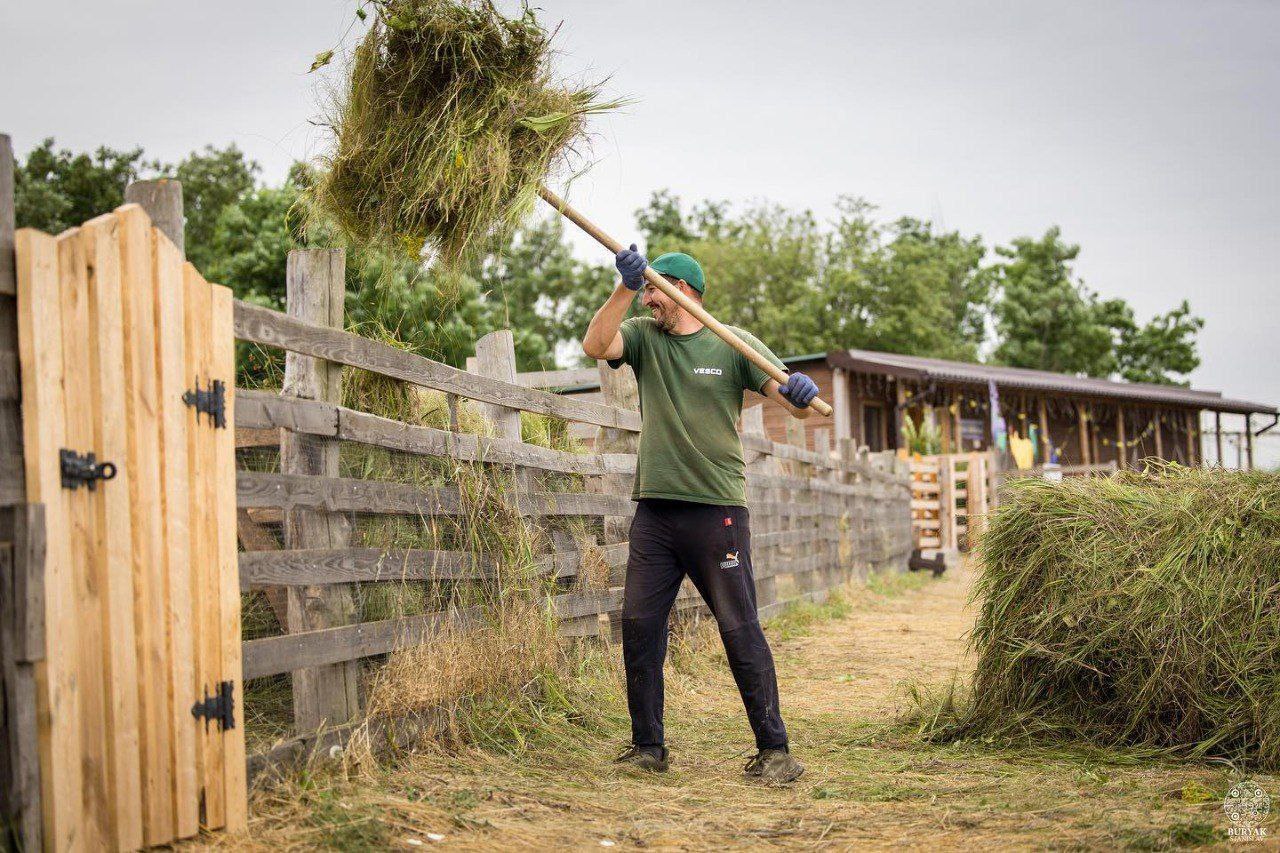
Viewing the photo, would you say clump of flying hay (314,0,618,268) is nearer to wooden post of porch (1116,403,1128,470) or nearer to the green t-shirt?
the green t-shirt

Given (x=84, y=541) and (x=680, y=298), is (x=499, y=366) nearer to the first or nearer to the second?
(x=680, y=298)

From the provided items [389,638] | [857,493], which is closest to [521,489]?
[389,638]

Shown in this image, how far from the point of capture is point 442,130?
4.67 m

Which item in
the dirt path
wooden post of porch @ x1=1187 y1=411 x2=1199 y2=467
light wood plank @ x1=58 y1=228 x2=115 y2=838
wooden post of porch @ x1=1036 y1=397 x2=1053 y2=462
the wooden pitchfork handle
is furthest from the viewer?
wooden post of porch @ x1=1187 y1=411 x2=1199 y2=467

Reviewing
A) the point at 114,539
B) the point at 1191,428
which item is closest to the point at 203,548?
the point at 114,539

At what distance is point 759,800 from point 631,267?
7.24 ft

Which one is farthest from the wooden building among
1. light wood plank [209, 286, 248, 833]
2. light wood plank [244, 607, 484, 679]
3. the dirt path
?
light wood plank [209, 286, 248, 833]

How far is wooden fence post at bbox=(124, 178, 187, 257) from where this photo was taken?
3.69 metres

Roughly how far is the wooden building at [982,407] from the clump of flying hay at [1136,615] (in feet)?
48.9

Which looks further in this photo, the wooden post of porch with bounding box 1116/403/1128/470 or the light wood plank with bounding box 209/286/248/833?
the wooden post of porch with bounding box 1116/403/1128/470

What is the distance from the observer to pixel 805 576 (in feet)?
37.6

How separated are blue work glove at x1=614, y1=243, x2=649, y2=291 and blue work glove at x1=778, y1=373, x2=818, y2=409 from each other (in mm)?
759

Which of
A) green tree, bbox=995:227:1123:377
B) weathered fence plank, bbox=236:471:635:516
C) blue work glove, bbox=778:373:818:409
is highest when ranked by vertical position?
green tree, bbox=995:227:1123:377

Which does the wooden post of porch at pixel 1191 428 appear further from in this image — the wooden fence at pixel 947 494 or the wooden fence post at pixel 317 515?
the wooden fence post at pixel 317 515
